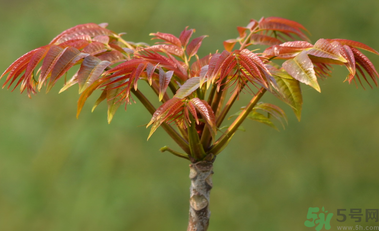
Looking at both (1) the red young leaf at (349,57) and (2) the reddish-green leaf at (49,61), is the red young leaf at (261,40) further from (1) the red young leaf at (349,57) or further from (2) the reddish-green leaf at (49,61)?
(2) the reddish-green leaf at (49,61)

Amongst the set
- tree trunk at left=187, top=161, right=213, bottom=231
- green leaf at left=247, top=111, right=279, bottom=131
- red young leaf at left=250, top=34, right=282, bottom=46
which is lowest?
tree trunk at left=187, top=161, right=213, bottom=231

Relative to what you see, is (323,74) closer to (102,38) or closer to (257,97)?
(257,97)

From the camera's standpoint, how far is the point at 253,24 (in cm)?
94

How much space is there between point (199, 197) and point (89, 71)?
0.39m

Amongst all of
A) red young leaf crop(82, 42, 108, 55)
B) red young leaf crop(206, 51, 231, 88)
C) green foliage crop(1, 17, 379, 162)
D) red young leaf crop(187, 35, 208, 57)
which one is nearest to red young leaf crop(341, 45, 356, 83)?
green foliage crop(1, 17, 379, 162)

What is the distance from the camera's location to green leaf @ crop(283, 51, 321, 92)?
606 millimetres

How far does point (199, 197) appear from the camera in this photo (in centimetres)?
82

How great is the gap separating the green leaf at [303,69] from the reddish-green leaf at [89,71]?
34 cm

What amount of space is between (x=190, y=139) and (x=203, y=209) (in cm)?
19

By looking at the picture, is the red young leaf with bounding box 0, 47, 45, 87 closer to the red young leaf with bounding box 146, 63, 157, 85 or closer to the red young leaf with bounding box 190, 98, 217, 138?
the red young leaf with bounding box 146, 63, 157, 85

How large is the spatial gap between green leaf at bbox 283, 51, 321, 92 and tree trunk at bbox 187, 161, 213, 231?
29 cm

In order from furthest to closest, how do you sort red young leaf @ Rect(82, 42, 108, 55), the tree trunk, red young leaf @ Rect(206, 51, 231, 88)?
the tree trunk, red young leaf @ Rect(82, 42, 108, 55), red young leaf @ Rect(206, 51, 231, 88)

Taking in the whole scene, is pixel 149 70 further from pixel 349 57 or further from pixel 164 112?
pixel 349 57

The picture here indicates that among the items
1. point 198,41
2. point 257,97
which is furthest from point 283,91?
point 198,41
